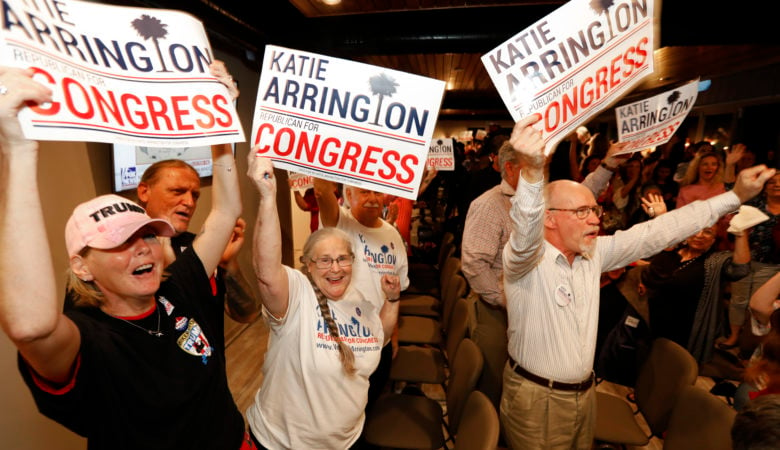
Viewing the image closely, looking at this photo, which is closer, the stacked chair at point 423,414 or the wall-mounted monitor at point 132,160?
the stacked chair at point 423,414

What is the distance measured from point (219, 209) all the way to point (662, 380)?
101 inches

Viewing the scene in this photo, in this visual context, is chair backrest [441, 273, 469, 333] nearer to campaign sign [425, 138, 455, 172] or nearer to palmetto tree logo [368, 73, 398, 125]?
campaign sign [425, 138, 455, 172]

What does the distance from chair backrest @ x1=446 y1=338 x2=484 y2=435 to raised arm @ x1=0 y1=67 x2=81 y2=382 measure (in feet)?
6.23

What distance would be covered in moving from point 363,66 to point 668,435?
234cm

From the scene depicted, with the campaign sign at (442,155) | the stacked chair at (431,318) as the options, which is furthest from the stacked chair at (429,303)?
the campaign sign at (442,155)

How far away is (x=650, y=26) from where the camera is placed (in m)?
1.68

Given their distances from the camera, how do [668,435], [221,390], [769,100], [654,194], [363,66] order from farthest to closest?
[769,100] < [654,194] < [668,435] < [363,66] < [221,390]

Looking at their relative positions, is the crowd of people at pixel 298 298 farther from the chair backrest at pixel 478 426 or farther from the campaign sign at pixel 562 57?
the chair backrest at pixel 478 426

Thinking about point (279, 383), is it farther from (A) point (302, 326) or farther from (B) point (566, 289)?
(B) point (566, 289)

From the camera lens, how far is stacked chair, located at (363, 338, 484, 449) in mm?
2326

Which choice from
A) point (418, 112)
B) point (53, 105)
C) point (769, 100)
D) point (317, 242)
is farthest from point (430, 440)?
point (769, 100)

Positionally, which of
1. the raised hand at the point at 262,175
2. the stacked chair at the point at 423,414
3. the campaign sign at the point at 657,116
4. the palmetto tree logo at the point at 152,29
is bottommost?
the stacked chair at the point at 423,414

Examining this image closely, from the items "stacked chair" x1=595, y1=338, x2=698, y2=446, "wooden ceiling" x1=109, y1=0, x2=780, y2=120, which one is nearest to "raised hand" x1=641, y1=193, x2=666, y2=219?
"stacked chair" x1=595, y1=338, x2=698, y2=446

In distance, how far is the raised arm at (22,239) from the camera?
83cm
